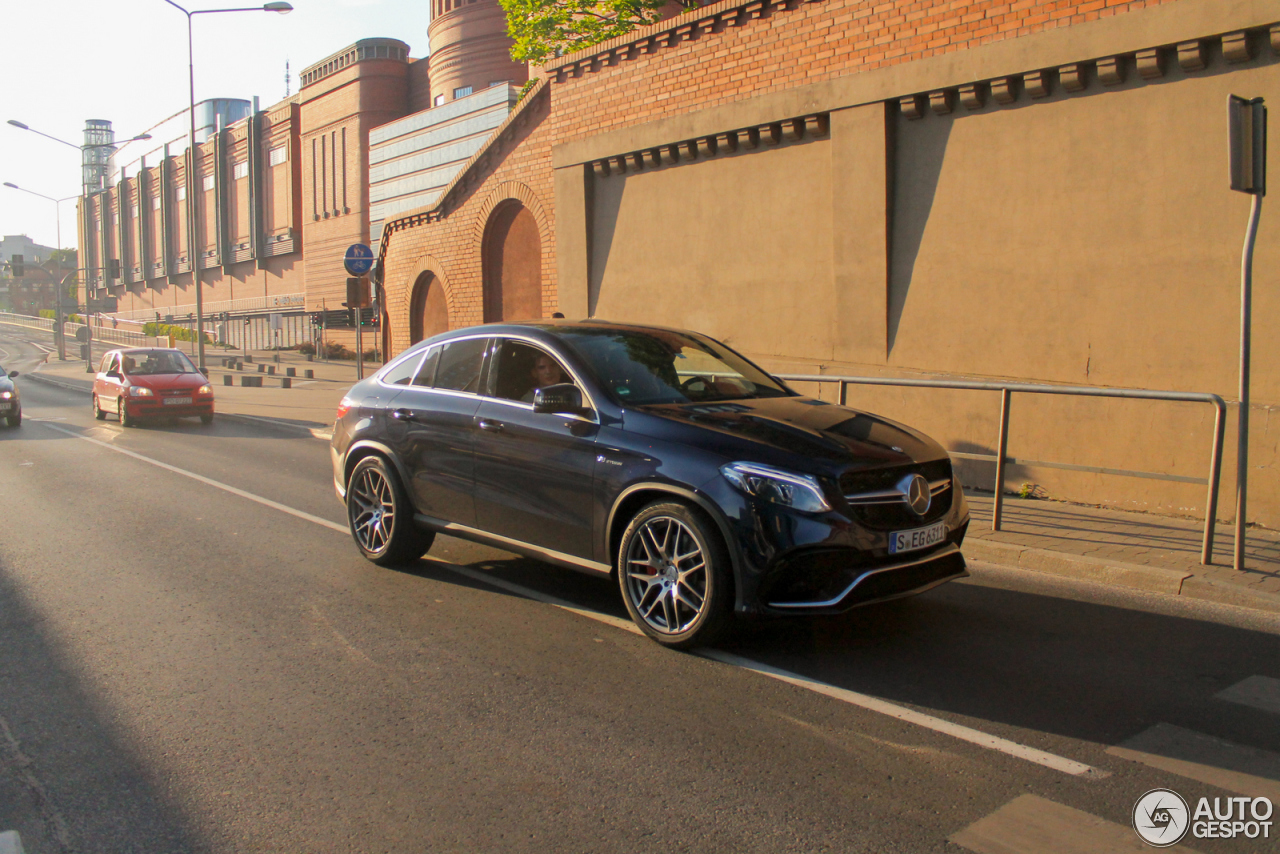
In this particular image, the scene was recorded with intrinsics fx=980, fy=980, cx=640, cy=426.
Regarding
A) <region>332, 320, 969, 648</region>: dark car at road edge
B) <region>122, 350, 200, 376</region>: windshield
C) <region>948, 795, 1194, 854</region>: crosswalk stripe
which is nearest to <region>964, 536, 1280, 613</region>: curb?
<region>332, 320, 969, 648</region>: dark car at road edge

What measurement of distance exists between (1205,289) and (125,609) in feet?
28.5

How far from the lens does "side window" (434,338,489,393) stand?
622 cm

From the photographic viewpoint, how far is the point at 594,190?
15203 millimetres

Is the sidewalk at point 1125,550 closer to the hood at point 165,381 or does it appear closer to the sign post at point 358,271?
the sign post at point 358,271

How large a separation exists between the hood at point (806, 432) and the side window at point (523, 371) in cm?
79

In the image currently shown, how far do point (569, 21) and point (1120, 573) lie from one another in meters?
19.6

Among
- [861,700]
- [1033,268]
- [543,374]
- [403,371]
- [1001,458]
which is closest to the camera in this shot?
[861,700]

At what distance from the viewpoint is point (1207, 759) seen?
12.0ft

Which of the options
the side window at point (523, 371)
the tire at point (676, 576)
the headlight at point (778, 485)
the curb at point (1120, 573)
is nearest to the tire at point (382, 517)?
the side window at point (523, 371)

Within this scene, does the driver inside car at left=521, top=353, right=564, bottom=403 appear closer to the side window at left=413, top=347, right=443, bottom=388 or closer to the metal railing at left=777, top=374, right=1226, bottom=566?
the side window at left=413, top=347, right=443, bottom=388

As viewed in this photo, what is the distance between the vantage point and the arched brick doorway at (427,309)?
2155 centimetres

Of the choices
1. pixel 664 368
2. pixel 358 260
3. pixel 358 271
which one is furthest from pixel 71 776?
pixel 358 260

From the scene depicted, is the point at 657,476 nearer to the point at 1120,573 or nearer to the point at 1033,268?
A: the point at 1120,573

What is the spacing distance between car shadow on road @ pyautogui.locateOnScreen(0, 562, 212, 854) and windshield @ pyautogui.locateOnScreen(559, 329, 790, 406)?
112 inches
